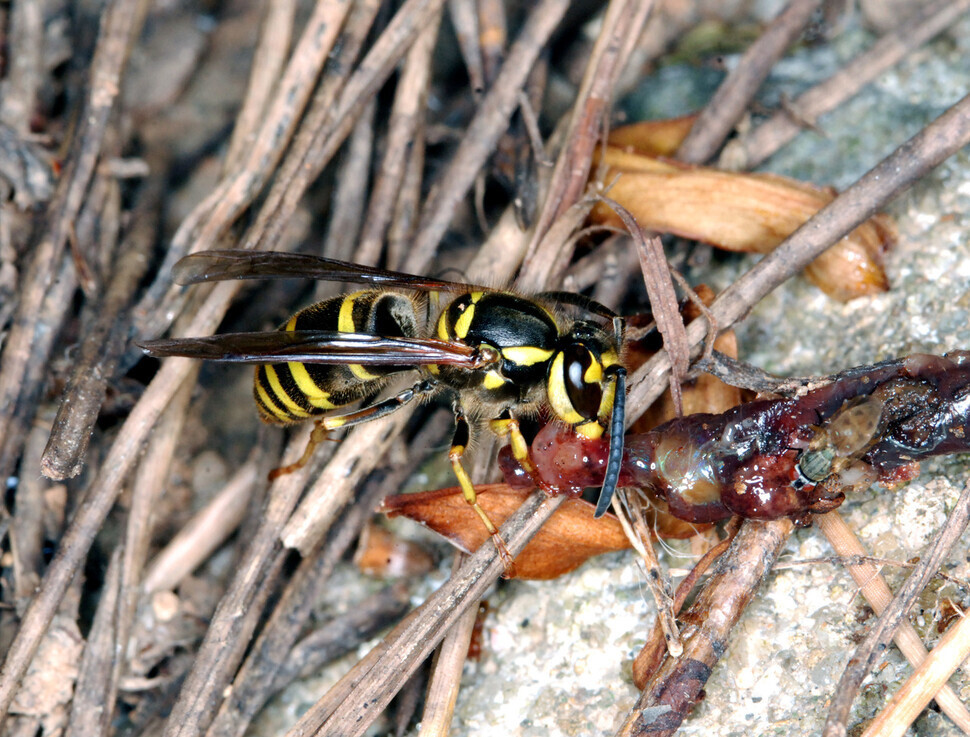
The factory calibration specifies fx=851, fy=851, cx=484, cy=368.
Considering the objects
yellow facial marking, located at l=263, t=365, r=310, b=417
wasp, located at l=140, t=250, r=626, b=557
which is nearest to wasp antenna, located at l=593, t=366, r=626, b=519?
wasp, located at l=140, t=250, r=626, b=557

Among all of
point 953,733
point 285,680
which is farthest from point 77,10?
point 953,733

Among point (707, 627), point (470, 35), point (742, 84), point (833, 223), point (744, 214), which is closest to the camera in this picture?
point (707, 627)

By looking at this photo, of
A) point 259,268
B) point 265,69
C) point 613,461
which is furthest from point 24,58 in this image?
point 613,461

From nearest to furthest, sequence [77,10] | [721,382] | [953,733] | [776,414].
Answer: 1. [953,733]
2. [776,414]
3. [721,382]
4. [77,10]

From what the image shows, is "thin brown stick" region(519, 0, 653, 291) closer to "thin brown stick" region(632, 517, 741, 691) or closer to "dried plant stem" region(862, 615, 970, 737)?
"thin brown stick" region(632, 517, 741, 691)

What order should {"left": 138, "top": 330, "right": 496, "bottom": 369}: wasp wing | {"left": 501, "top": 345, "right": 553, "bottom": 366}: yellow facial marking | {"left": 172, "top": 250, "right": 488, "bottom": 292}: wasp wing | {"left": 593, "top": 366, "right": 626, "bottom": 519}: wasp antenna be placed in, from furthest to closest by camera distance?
{"left": 172, "top": 250, "right": 488, "bottom": 292}: wasp wing < {"left": 501, "top": 345, "right": 553, "bottom": 366}: yellow facial marking < {"left": 138, "top": 330, "right": 496, "bottom": 369}: wasp wing < {"left": 593, "top": 366, "right": 626, "bottom": 519}: wasp antenna

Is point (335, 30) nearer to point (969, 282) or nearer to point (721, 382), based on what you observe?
point (721, 382)

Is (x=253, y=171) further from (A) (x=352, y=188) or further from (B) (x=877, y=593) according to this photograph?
(B) (x=877, y=593)

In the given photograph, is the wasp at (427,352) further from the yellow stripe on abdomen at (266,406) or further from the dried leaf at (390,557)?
the dried leaf at (390,557)
